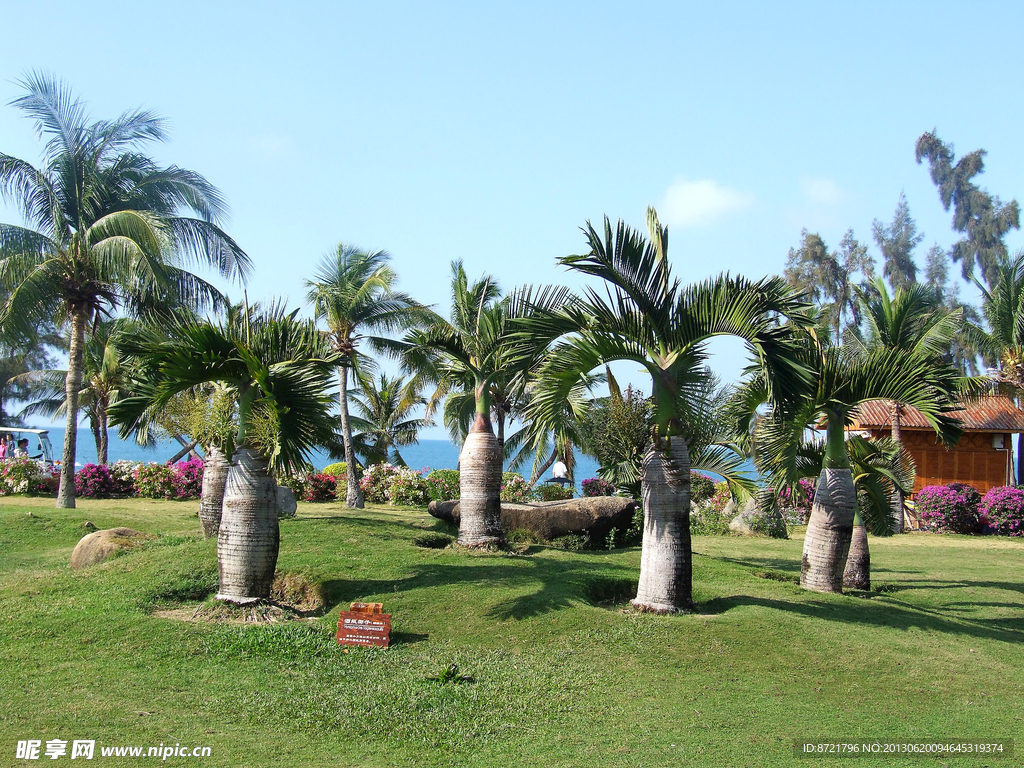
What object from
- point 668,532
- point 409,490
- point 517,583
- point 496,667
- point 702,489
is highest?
point 668,532

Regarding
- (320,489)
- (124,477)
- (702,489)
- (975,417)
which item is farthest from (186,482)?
(975,417)

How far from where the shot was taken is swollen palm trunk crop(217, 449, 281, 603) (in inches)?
381

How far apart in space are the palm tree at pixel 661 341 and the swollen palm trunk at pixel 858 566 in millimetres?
4132

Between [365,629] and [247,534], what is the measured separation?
2167 millimetres

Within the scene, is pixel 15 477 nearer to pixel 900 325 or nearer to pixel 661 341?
pixel 661 341

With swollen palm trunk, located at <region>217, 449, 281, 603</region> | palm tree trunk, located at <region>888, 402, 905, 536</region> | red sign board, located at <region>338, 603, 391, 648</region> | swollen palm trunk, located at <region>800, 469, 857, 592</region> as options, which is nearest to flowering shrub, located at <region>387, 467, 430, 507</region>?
palm tree trunk, located at <region>888, 402, 905, 536</region>

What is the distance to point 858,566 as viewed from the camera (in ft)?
41.2

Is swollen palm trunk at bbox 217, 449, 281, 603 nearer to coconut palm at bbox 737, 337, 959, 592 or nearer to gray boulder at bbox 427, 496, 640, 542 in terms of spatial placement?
coconut palm at bbox 737, 337, 959, 592

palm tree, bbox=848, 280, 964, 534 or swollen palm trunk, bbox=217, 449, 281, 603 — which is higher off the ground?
palm tree, bbox=848, 280, 964, 534

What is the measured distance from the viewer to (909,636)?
9.50 metres

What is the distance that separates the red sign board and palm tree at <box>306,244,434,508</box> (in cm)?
1439

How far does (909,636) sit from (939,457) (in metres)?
20.5

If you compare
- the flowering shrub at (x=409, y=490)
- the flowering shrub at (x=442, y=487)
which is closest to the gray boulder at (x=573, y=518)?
the flowering shrub at (x=442, y=487)

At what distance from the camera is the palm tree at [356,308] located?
901 inches
